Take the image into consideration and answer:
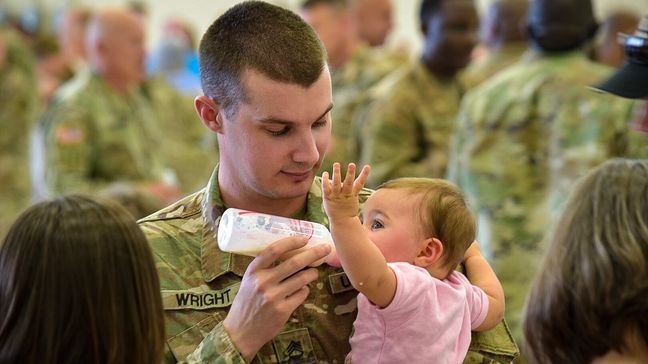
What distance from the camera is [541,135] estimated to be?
15.2 feet

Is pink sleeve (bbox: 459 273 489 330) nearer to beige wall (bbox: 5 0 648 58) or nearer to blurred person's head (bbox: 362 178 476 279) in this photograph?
blurred person's head (bbox: 362 178 476 279)

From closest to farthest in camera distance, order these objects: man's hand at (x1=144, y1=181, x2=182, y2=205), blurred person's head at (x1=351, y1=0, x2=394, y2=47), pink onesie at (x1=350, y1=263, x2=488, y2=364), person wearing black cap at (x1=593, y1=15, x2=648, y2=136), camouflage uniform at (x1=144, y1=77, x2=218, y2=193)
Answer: pink onesie at (x1=350, y1=263, x2=488, y2=364) → person wearing black cap at (x1=593, y1=15, x2=648, y2=136) → man's hand at (x1=144, y1=181, x2=182, y2=205) → camouflage uniform at (x1=144, y1=77, x2=218, y2=193) → blurred person's head at (x1=351, y1=0, x2=394, y2=47)

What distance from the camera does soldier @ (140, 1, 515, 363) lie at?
86.4 inches

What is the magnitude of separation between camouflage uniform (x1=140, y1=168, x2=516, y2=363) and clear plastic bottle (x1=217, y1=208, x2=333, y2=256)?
20 cm

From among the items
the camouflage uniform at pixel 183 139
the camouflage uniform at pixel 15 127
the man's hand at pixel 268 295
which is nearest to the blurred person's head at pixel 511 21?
the camouflage uniform at pixel 183 139

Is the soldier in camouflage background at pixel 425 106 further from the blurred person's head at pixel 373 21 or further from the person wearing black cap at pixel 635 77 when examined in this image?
the person wearing black cap at pixel 635 77

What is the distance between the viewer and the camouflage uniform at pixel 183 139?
22.0 ft

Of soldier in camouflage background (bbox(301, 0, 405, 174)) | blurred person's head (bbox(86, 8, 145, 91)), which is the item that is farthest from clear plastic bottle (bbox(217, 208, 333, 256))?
soldier in camouflage background (bbox(301, 0, 405, 174))

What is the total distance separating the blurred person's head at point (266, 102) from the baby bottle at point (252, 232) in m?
0.18

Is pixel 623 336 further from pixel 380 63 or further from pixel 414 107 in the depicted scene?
pixel 380 63

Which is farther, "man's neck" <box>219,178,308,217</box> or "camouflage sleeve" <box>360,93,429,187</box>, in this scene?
"camouflage sleeve" <box>360,93,429,187</box>

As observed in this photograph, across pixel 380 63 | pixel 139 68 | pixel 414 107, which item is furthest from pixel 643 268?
pixel 380 63

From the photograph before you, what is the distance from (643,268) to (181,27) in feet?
29.6

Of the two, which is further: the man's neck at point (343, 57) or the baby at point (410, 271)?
the man's neck at point (343, 57)
